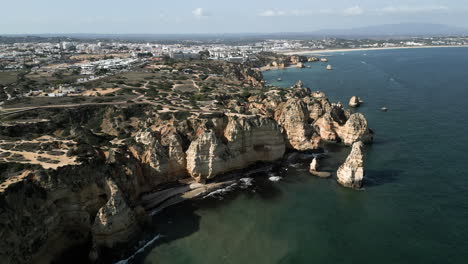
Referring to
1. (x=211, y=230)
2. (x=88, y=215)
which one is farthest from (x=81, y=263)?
(x=211, y=230)

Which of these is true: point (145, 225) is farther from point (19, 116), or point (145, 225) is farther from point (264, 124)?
point (19, 116)

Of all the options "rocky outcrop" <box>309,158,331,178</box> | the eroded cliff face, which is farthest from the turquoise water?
the eroded cliff face

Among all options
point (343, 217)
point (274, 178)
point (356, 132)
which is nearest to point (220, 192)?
point (274, 178)

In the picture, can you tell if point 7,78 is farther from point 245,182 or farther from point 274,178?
point 274,178

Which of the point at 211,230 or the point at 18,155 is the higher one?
the point at 18,155

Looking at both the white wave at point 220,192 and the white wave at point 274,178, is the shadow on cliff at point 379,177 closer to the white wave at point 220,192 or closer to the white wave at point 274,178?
the white wave at point 274,178

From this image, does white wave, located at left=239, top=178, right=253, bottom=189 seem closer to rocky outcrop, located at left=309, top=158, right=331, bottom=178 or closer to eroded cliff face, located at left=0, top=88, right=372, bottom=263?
eroded cliff face, located at left=0, top=88, right=372, bottom=263
